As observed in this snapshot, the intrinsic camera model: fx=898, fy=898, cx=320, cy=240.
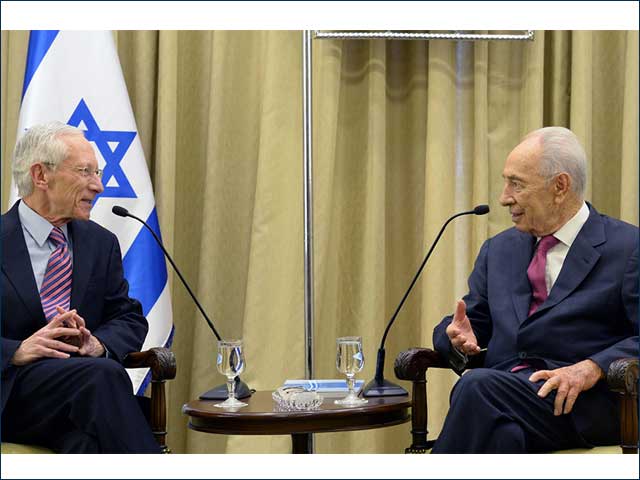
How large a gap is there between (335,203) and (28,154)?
4.74ft

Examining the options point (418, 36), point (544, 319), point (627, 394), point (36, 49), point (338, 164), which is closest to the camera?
point (627, 394)

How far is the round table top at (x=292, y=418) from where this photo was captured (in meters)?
2.41

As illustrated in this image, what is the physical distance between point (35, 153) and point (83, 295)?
0.46 m

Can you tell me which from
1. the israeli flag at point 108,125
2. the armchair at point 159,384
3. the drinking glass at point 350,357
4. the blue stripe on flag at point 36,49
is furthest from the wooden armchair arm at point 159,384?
the blue stripe on flag at point 36,49

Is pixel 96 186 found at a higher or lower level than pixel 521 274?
higher

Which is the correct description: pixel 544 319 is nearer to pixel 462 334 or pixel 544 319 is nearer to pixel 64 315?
pixel 462 334

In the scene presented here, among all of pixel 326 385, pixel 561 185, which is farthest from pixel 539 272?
pixel 326 385

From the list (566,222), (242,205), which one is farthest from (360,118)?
(566,222)

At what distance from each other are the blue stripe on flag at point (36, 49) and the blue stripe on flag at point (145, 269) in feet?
2.27

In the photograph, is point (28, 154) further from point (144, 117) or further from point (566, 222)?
point (566, 222)

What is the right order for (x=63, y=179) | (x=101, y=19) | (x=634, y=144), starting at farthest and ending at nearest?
(x=634, y=144)
(x=101, y=19)
(x=63, y=179)

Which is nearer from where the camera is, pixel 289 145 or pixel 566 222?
pixel 566 222

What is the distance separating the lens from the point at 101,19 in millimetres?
3439

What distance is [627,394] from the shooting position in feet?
7.43
